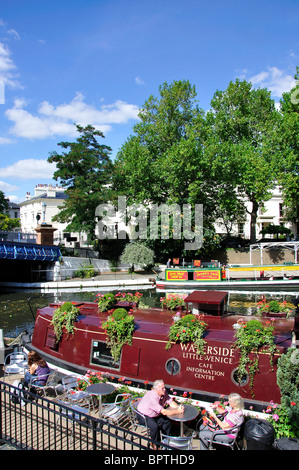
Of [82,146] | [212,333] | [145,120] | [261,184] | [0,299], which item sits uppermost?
[145,120]

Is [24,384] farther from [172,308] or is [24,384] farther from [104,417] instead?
[172,308]

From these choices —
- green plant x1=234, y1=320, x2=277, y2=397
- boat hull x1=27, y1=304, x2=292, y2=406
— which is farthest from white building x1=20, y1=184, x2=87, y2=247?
green plant x1=234, y1=320, x2=277, y2=397

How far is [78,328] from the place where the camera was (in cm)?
1063

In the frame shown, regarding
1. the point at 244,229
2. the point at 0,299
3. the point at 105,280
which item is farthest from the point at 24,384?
the point at 244,229

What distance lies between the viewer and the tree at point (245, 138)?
1559 inches

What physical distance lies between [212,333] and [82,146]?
39.2 m

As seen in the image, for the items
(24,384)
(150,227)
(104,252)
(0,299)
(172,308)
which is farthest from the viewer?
(104,252)

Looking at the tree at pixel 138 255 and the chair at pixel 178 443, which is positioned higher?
the tree at pixel 138 255

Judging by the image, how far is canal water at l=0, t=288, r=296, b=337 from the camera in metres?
21.2

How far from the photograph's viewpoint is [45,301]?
28578 mm

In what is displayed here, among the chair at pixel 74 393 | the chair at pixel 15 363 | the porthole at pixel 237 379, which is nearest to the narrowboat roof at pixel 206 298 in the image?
the porthole at pixel 237 379

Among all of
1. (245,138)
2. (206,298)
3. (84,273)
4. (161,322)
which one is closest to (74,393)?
(161,322)

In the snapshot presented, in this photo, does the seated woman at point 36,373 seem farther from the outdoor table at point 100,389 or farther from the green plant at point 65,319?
the green plant at point 65,319

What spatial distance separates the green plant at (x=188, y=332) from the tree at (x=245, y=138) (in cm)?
3219
